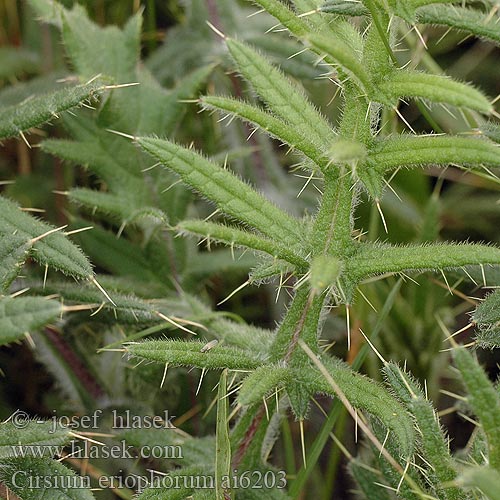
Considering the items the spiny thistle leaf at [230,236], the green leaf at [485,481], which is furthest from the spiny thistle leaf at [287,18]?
the green leaf at [485,481]

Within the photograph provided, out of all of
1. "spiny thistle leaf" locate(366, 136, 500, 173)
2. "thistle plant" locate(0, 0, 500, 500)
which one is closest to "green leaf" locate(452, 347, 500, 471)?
"thistle plant" locate(0, 0, 500, 500)

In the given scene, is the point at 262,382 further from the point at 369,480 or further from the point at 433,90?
the point at 433,90

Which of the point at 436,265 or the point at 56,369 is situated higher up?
the point at 436,265

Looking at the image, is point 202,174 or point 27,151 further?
point 27,151

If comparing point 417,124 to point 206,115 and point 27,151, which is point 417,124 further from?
point 27,151

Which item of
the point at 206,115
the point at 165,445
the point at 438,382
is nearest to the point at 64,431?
the point at 165,445

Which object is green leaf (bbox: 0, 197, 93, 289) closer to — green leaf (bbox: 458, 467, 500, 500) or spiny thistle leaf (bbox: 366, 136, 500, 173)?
spiny thistle leaf (bbox: 366, 136, 500, 173)

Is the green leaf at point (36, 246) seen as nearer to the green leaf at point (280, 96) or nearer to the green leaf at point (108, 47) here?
the green leaf at point (280, 96)
